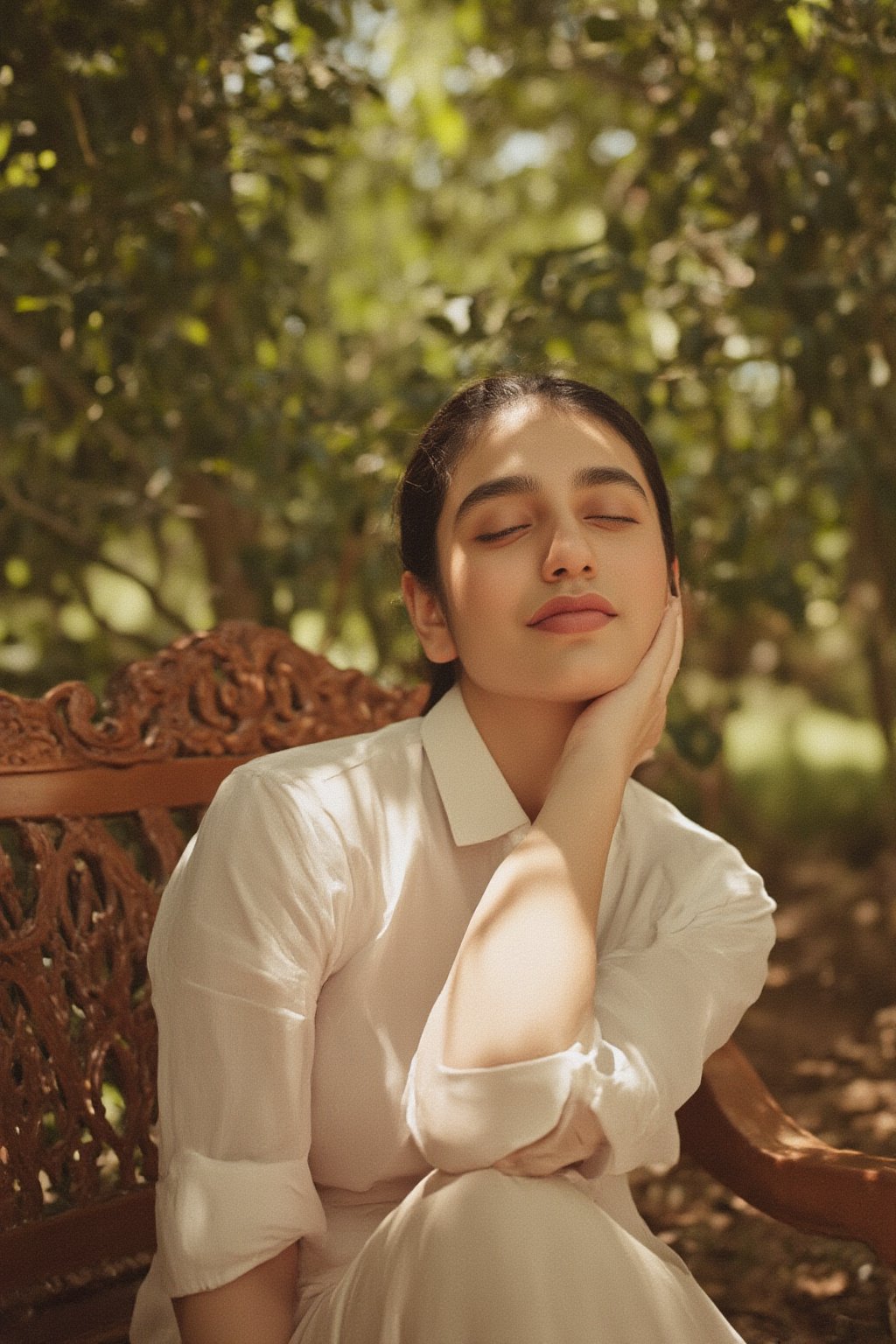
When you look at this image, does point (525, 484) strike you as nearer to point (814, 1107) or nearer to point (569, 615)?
point (569, 615)

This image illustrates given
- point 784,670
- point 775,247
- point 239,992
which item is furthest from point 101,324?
point 784,670

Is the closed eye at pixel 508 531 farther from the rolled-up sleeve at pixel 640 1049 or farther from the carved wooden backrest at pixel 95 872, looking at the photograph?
the carved wooden backrest at pixel 95 872

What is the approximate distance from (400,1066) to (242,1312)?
1.09ft

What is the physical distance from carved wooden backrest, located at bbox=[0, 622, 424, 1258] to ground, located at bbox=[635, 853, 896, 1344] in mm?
1148

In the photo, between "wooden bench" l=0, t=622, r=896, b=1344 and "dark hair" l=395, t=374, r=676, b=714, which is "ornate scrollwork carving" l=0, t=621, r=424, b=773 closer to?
"wooden bench" l=0, t=622, r=896, b=1344

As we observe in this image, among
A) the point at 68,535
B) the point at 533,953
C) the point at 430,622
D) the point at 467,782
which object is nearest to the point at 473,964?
the point at 533,953

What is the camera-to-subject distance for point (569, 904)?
1.58 m

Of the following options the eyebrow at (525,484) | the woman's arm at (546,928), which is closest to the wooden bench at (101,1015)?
the woman's arm at (546,928)

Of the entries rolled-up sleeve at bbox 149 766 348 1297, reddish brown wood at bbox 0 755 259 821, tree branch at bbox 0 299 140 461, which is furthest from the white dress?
tree branch at bbox 0 299 140 461

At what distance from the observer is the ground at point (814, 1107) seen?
8.24 feet

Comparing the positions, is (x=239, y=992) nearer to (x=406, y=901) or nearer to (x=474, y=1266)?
(x=406, y=901)

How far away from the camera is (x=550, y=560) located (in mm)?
1702

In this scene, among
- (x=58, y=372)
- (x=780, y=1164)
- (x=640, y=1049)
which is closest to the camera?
(x=640, y=1049)

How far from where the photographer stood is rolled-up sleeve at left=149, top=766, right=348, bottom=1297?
151 centimetres
